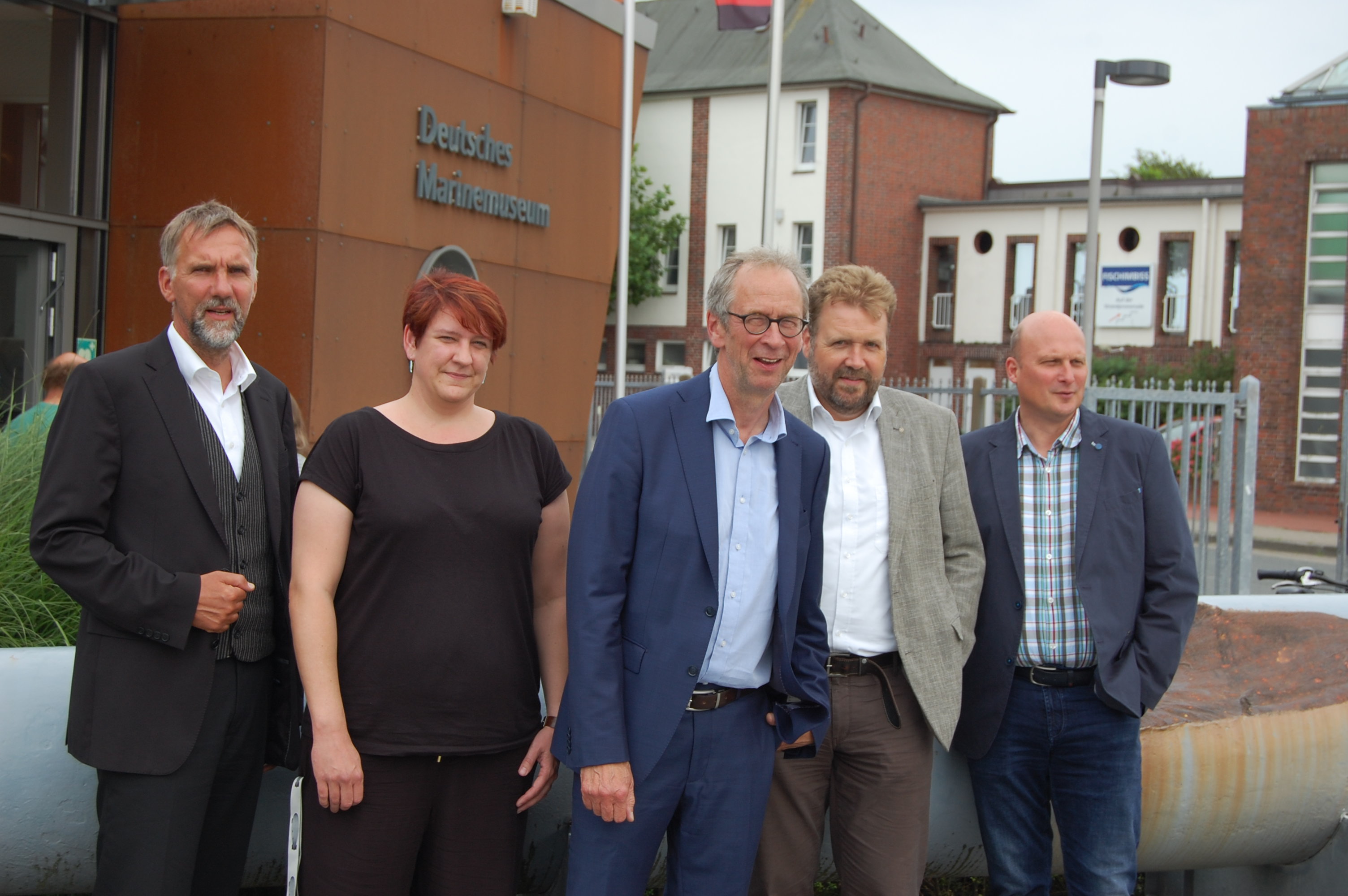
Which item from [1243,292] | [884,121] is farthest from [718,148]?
[1243,292]

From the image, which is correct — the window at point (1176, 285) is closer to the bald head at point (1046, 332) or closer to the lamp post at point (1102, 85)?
the lamp post at point (1102, 85)

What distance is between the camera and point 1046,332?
11.6ft

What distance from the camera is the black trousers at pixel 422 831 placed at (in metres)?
2.64

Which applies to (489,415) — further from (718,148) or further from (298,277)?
(718,148)

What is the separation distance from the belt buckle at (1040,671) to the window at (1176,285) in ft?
103

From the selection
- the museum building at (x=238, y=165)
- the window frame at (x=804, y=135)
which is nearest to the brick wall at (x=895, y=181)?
the window frame at (x=804, y=135)

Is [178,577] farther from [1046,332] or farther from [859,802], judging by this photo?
[1046,332]

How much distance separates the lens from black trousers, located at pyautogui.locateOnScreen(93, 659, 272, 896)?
2650 millimetres

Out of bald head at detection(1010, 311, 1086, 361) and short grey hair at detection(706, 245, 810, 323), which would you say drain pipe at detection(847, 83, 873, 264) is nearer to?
bald head at detection(1010, 311, 1086, 361)

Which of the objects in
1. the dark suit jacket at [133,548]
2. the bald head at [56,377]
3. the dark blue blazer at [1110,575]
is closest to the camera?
the dark suit jacket at [133,548]

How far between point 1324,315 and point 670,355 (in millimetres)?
17520

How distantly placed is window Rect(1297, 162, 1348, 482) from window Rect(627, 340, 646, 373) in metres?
17.7

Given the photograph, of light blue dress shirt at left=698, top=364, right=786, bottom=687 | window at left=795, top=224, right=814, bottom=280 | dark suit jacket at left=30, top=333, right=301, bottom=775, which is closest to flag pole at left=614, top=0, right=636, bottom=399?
light blue dress shirt at left=698, top=364, right=786, bottom=687

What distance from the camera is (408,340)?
2834 mm
